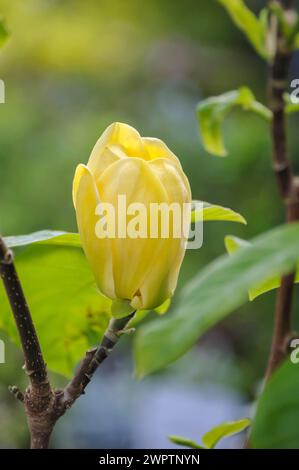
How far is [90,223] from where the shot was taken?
278mm

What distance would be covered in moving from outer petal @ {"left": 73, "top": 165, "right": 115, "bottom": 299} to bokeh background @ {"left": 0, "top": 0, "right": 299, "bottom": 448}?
106 centimetres

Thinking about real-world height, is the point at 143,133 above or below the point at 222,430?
above

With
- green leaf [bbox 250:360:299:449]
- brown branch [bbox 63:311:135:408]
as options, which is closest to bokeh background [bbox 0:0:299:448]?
brown branch [bbox 63:311:135:408]

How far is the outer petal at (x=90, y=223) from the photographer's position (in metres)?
0.28

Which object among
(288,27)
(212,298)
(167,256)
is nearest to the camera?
(212,298)

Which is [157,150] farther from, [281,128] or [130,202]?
[281,128]

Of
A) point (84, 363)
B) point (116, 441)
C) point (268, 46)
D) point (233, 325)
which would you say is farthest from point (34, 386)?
point (116, 441)

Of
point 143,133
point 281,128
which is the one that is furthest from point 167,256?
point 143,133

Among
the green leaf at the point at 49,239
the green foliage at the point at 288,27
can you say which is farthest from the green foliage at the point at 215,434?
the green foliage at the point at 288,27

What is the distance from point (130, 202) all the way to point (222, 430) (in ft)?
0.45

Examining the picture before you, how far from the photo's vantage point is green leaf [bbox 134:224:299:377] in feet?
0.58

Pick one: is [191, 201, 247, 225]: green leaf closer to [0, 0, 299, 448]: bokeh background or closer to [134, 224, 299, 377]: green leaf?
[134, 224, 299, 377]: green leaf

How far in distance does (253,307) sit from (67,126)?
0.60m
